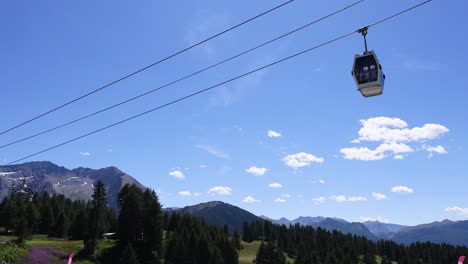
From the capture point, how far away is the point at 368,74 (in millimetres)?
21047

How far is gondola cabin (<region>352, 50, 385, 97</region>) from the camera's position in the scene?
68.1 feet

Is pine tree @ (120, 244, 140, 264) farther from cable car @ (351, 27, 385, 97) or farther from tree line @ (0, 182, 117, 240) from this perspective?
cable car @ (351, 27, 385, 97)

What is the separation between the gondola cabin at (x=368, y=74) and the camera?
20750 mm

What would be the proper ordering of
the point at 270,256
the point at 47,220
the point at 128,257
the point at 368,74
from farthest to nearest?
1. the point at 270,256
2. the point at 47,220
3. the point at 128,257
4. the point at 368,74

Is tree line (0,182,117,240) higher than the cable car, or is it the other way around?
tree line (0,182,117,240)

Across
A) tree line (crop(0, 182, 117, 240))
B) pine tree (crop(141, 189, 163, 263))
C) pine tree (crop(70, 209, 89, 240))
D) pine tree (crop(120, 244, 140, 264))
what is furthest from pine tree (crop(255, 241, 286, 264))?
pine tree (crop(120, 244, 140, 264))

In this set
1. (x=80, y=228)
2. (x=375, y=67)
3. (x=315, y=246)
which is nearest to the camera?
(x=375, y=67)

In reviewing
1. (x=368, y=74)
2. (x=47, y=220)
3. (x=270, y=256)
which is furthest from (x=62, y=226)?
(x=368, y=74)

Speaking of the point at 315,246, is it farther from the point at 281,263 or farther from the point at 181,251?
the point at 181,251

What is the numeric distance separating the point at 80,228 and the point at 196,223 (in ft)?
108

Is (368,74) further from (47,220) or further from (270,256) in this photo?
(47,220)

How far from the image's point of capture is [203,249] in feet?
352

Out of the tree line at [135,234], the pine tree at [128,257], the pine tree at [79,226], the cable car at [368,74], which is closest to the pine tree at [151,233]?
A: the tree line at [135,234]

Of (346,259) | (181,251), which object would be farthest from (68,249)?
(346,259)
